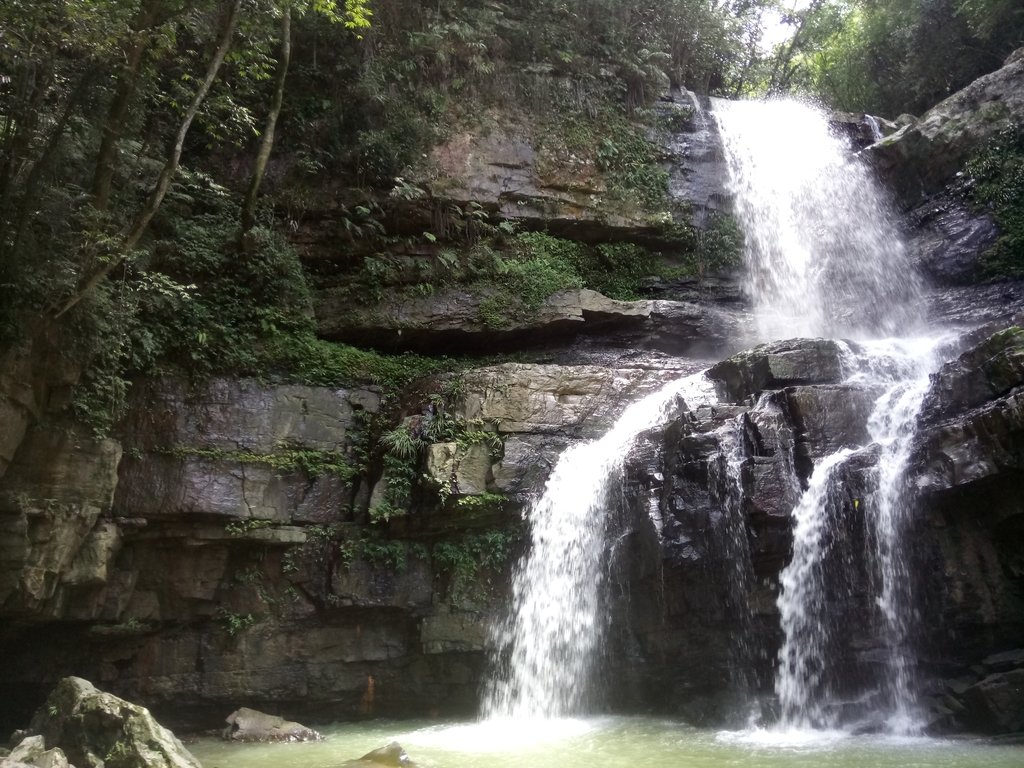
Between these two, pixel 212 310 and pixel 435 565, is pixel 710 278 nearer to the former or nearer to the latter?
pixel 435 565

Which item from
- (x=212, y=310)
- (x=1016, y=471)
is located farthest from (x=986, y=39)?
(x=212, y=310)

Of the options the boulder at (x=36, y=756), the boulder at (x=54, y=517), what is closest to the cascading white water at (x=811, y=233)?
the boulder at (x=54, y=517)

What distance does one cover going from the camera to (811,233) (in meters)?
A: 16.2

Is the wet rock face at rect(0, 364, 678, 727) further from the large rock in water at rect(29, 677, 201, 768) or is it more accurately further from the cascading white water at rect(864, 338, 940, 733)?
the cascading white water at rect(864, 338, 940, 733)

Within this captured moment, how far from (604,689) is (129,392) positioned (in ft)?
25.1

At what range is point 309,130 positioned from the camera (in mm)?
15391

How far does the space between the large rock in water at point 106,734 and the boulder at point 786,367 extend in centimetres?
788

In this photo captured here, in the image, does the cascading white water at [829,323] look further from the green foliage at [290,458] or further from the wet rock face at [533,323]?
the green foliage at [290,458]

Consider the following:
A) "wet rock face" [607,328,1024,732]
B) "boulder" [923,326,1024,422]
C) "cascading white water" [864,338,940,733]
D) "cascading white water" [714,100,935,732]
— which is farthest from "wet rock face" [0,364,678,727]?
"boulder" [923,326,1024,422]

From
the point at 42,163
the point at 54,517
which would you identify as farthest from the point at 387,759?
the point at 42,163

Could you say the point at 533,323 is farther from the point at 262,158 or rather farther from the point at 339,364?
the point at 262,158

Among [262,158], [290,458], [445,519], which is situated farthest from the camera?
[262,158]

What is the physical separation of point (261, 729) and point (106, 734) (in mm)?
3294

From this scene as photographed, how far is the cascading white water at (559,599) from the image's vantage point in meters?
9.90
